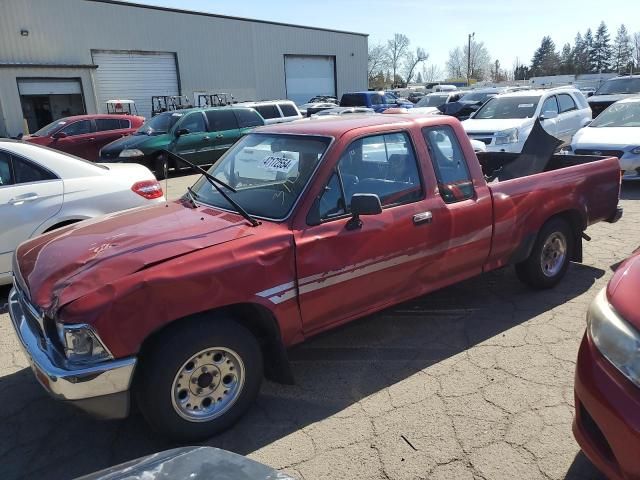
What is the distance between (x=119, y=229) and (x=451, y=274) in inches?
100.0

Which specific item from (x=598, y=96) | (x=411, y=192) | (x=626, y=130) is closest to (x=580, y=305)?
(x=411, y=192)

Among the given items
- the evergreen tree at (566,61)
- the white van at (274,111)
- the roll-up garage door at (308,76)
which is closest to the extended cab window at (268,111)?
the white van at (274,111)

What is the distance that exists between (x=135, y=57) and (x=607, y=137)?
80.2ft

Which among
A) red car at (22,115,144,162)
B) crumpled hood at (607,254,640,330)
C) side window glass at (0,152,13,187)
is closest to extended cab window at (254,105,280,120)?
red car at (22,115,144,162)

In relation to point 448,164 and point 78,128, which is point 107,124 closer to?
point 78,128

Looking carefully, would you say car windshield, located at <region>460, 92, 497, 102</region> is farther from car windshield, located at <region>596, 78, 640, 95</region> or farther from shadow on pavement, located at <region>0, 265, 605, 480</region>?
shadow on pavement, located at <region>0, 265, 605, 480</region>

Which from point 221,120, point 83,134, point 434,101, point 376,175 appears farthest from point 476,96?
point 376,175

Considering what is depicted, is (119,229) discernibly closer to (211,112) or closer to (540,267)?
(540,267)

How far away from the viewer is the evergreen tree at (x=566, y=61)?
79.7 m

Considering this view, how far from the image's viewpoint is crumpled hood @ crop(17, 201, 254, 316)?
8.89 feet

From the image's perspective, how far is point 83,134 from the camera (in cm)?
1449

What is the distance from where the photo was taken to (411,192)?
3.79 metres

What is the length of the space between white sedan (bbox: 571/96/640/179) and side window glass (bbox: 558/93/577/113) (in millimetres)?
1253

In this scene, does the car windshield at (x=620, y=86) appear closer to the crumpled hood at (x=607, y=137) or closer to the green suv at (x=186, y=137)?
the crumpled hood at (x=607, y=137)
